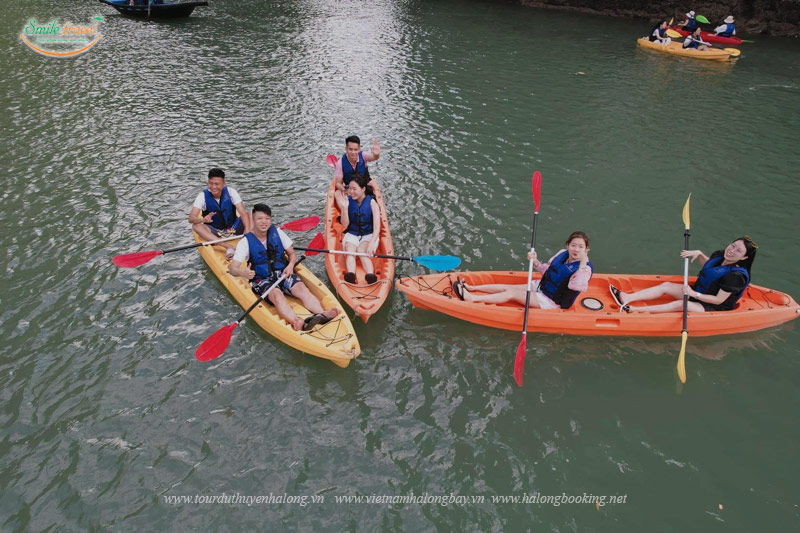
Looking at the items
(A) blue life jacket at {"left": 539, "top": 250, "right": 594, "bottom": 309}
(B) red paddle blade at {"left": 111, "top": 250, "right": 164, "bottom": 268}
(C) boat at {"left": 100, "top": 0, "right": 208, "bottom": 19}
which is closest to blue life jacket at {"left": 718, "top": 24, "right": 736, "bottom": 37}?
(A) blue life jacket at {"left": 539, "top": 250, "right": 594, "bottom": 309}

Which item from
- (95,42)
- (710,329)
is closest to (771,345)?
(710,329)

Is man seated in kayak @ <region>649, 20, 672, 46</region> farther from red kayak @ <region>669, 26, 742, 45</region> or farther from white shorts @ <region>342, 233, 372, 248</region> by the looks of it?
white shorts @ <region>342, 233, 372, 248</region>

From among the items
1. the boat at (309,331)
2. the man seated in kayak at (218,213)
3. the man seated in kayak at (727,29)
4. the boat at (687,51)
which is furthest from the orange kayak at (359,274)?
the man seated in kayak at (727,29)

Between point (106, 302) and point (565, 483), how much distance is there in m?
5.87

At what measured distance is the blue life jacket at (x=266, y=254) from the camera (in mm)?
6000

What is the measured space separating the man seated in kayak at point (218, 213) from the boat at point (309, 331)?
1.77 feet

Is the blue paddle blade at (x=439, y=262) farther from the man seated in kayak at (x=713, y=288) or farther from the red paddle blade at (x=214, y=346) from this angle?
the red paddle blade at (x=214, y=346)

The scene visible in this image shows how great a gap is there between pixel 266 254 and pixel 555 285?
355 centimetres

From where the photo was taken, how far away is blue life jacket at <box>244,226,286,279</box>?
19.7ft

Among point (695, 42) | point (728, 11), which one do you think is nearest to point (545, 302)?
point (695, 42)

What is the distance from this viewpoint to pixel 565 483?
462 centimetres

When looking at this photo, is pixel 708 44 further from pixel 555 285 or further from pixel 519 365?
pixel 519 365

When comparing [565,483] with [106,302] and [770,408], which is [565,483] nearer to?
[770,408]

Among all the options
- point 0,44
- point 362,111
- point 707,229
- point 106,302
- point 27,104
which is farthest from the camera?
point 0,44
